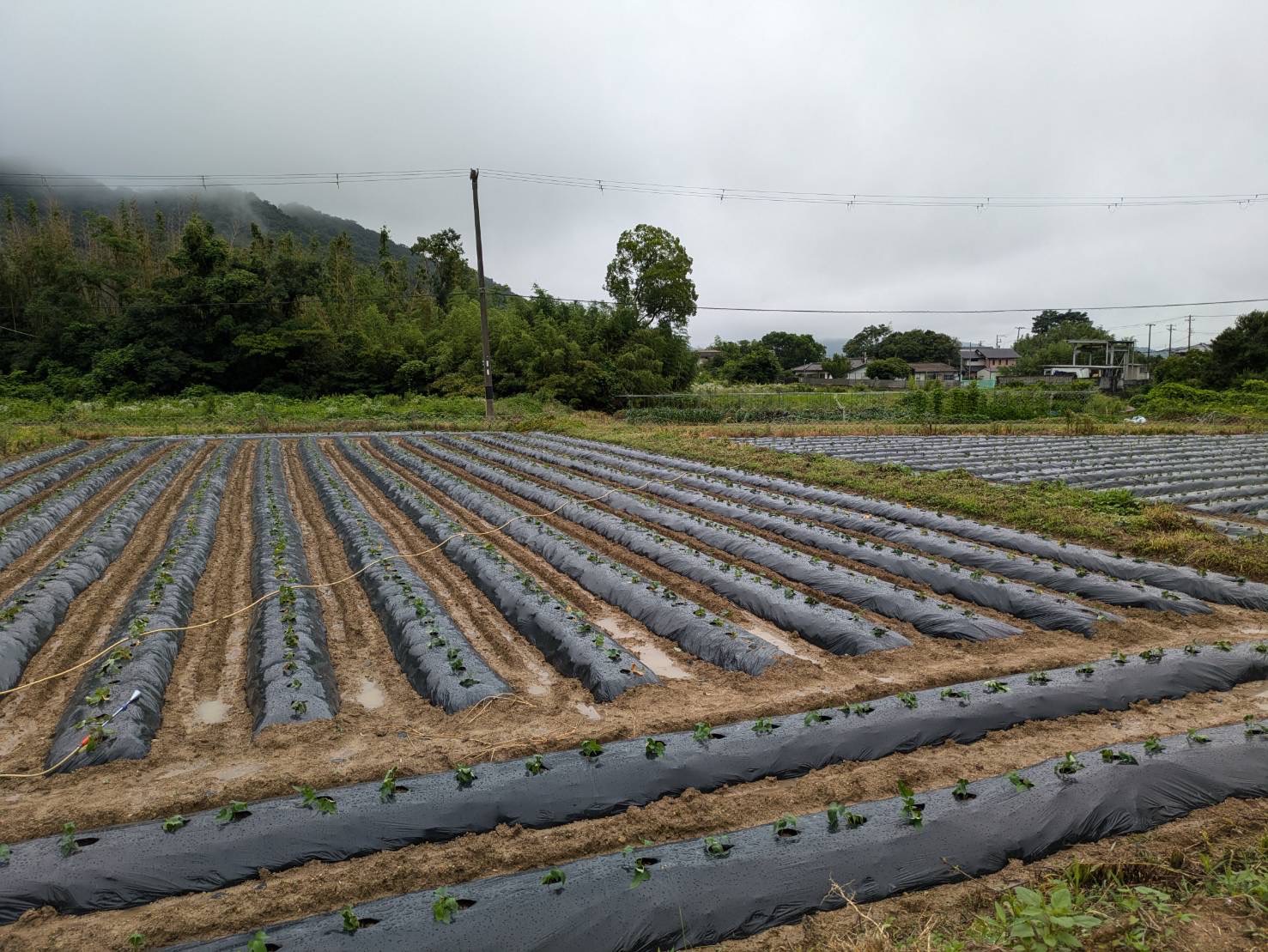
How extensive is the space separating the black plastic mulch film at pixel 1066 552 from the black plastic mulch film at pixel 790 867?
391 cm

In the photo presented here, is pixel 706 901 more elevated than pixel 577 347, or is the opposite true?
pixel 577 347

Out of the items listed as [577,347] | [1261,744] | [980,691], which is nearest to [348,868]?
[980,691]

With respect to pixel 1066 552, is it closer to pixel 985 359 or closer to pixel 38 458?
pixel 38 458

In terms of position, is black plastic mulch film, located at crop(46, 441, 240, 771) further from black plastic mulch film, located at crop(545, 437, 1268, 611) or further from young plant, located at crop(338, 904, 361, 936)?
black plastic mulch film, located at crop(545, 437, 1268, 611)

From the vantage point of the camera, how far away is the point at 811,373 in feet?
217

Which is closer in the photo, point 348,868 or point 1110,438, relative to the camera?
point 348,868

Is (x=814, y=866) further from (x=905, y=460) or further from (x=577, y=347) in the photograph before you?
(x=577, y=347)

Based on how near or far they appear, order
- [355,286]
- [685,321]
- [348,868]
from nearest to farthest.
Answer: [348,868] → [685,321] → [355,286]

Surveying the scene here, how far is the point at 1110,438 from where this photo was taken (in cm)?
2392

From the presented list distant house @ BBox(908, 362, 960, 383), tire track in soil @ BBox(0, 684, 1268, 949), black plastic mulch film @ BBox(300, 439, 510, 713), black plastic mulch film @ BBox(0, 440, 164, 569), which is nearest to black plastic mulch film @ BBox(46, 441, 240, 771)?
tire track in soil @ BBox(0, 684, 1268, 949)

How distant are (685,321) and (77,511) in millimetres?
31473

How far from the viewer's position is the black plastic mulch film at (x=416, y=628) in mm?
5387

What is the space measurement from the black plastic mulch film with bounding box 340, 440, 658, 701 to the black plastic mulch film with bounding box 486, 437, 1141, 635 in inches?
145

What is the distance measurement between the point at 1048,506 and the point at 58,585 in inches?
501
